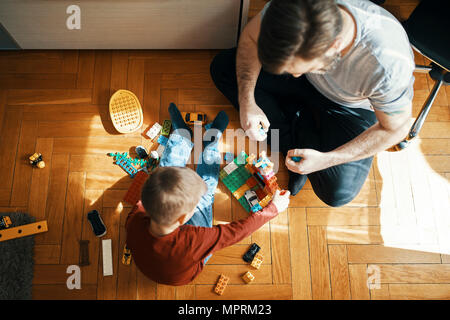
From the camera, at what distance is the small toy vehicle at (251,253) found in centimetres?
144

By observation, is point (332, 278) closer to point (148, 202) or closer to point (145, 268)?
point (145, 268)

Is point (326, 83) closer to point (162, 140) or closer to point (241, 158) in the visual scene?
point (241, 158)

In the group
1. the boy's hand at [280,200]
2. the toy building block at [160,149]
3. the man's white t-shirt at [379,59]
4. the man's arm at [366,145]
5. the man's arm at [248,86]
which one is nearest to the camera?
the man's white t-shirt at [379,59]

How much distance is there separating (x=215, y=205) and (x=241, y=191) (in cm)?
14

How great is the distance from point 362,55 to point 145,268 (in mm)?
1039

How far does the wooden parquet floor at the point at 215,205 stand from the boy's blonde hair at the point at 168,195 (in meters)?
0.52

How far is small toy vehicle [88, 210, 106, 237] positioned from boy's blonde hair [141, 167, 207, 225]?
22.6 inches

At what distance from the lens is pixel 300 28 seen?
0.74 m

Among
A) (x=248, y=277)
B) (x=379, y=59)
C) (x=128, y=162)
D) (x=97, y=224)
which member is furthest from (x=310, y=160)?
(x=97, y=224)

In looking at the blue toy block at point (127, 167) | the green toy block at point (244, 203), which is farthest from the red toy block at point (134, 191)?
the green toy block at point (244, 203)

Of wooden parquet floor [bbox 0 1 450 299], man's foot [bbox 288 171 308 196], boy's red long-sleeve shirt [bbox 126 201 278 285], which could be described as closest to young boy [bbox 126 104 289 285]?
boy's red long-sleeve shirt [bbox 126 201 278 285]

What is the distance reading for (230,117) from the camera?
1609 millimetres

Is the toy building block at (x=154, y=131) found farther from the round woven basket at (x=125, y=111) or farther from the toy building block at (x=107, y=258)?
the toy building block at (x=107, y=258)
